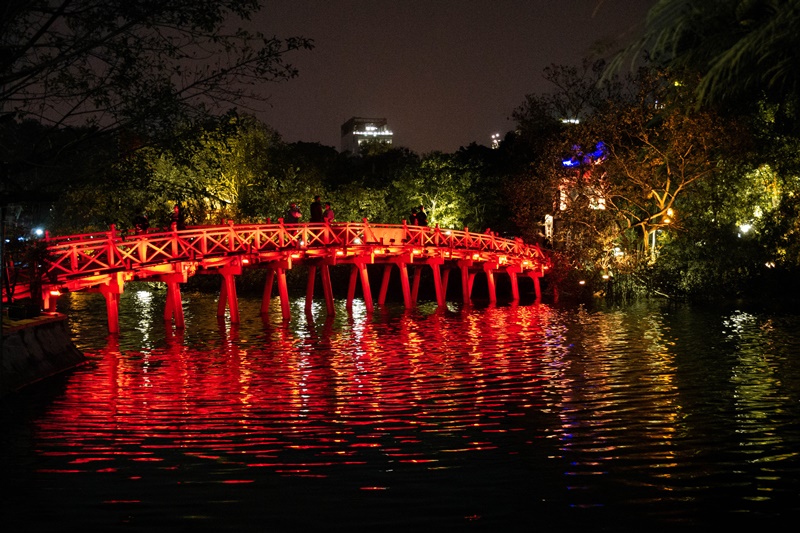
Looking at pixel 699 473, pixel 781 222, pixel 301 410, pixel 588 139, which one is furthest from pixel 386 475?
pixel 588 139

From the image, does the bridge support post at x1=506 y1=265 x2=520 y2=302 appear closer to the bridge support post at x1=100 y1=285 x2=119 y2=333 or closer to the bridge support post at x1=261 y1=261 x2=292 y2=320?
the bridge support post at x1=261 y1=261 x2=292 y2=320

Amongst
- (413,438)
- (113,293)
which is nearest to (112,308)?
(113,293)

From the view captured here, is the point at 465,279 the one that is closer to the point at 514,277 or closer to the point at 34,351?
the point at 514,277

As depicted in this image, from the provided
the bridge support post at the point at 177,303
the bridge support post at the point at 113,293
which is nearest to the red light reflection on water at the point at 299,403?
the bridge support post at the point at 113,293

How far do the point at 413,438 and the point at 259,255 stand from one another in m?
18.8

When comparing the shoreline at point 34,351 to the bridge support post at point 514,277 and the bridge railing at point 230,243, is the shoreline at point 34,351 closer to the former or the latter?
the bridge railing at point 230,243

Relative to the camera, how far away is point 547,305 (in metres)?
38.0

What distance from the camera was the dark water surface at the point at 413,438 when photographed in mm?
8492

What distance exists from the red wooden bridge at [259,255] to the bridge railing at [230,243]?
0.10ft

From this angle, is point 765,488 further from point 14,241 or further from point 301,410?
point 14,241

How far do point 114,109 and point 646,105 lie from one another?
93.1ft

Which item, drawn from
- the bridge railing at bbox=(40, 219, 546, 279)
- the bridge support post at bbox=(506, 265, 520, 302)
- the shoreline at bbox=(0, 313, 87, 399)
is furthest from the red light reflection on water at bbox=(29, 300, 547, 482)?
the bridge support post at bbox=(506, 265, 520, 302)

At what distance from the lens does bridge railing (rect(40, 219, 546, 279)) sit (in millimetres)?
23734

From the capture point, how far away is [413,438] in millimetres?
11531
